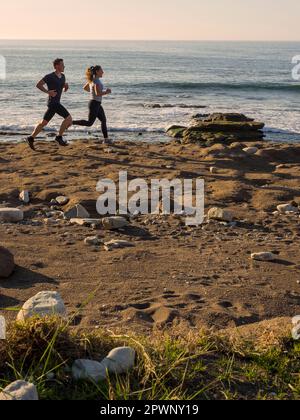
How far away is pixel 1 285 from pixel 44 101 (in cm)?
1796

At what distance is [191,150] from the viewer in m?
10.6

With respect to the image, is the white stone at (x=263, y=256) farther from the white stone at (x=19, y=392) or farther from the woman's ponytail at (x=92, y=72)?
the woman's ponytail at (x=92, y=72)

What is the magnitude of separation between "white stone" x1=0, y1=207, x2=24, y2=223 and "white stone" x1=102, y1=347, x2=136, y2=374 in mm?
3767

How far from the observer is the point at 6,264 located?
15.5ft

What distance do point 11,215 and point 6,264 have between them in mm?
1653

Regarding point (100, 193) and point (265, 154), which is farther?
point (265, 154)

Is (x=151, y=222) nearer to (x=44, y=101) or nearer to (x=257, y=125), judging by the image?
(x=257, y=125)

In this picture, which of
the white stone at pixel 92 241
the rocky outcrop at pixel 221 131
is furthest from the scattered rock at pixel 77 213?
the rocky outcrop at pixel 221 131

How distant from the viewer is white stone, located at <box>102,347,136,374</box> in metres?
2.74

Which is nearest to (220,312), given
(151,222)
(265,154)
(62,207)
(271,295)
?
(271,295)

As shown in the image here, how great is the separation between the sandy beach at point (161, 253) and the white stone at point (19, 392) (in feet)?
4.10

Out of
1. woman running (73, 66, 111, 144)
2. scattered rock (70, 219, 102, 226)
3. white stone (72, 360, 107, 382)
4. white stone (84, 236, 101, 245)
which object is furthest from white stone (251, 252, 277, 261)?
woman running (73, 66, 111, 144)

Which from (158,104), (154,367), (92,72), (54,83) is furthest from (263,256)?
(158,104)

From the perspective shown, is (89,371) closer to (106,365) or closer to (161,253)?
(106,365)
